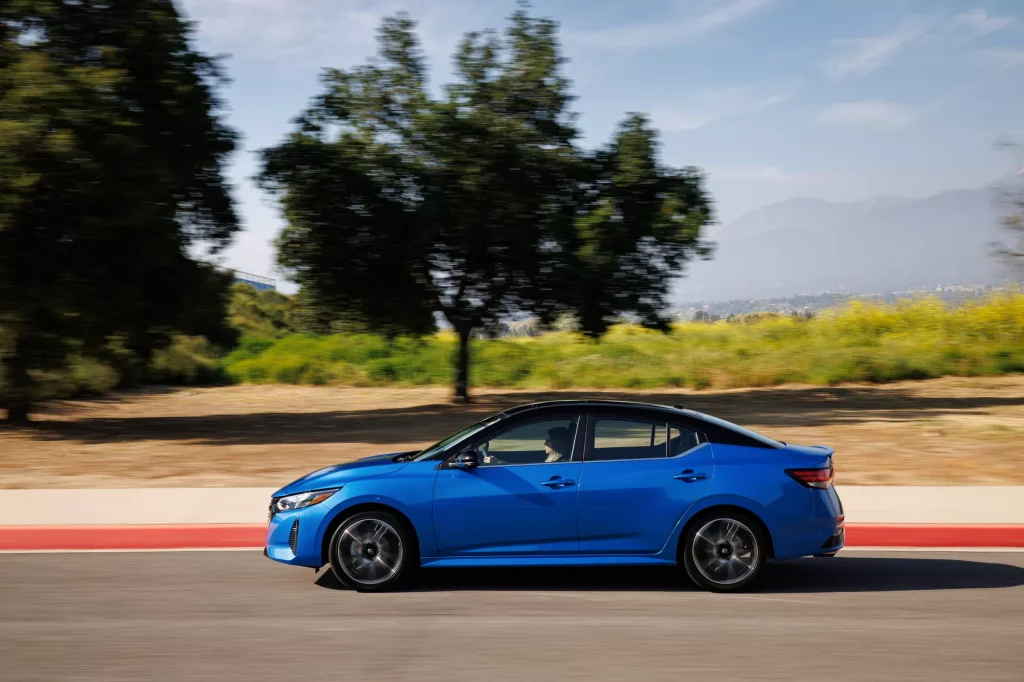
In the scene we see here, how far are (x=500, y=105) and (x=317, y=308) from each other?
661 cm

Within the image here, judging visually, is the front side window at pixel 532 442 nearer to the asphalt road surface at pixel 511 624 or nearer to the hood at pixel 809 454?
the asphalt road surface at pixel 511 624

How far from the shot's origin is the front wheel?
7.44 meters

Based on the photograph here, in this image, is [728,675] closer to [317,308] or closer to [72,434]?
[72,434]

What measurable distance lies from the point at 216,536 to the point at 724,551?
15.5ft

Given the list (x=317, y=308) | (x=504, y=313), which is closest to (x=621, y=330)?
(x=504, y=313)

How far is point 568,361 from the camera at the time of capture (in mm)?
34906

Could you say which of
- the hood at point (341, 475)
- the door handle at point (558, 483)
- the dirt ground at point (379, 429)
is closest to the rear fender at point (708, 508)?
the door handle at point (558, 483)

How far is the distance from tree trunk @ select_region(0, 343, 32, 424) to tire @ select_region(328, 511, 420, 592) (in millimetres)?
15203

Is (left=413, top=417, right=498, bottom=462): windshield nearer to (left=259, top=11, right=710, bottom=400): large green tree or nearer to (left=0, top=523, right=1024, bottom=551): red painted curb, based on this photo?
(left=0, top=523, right=1024, bottom=551): red painted curb

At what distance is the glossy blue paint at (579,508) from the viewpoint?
738cm

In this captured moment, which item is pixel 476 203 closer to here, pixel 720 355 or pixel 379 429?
pixel 379 429

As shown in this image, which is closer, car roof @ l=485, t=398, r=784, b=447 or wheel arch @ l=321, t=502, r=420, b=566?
wheel arch @ l=321, t=502, r=420, b=566

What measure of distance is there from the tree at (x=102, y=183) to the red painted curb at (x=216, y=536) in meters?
9.64

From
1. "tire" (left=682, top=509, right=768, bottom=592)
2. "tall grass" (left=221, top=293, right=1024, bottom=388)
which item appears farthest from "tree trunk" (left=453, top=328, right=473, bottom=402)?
"tire" (left=682, top=509, right=768, bottom=592)
